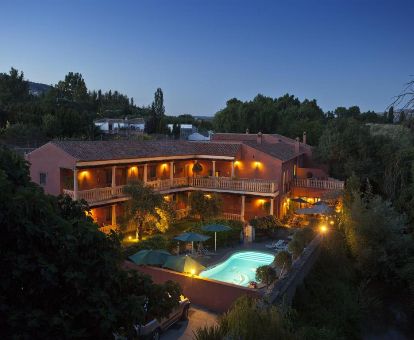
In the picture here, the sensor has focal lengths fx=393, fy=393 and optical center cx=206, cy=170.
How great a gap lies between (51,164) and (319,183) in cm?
2149

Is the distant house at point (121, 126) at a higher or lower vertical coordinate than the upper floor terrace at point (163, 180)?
higher

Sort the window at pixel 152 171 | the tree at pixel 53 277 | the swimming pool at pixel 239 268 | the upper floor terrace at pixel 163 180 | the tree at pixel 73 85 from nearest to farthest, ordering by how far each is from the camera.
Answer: the tree at pixel 53 277
the swimming pool at pixel 239 268
the upper floor terrace at pixel 163 180
the window at pixel 152 171
the tree at pixel 73 85

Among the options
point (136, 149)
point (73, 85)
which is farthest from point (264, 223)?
point (73, 85)

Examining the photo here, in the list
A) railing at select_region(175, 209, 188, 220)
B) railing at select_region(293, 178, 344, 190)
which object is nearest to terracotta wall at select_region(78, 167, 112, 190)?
railing at select_region(175, 209, 188, 220)

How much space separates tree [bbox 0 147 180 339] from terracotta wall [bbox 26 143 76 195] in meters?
19.6

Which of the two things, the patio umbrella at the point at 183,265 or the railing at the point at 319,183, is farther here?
the railing at the point at 319,183

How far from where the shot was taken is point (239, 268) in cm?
2197

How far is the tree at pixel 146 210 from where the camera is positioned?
2309cm

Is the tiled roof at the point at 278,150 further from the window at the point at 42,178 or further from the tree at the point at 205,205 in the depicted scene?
the window at the point at 42,178

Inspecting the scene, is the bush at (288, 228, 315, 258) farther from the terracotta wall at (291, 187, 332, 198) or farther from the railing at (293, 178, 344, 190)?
the terracotta wall at (291, 187, 332, 198)

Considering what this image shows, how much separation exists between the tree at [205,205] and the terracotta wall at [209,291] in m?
11.3

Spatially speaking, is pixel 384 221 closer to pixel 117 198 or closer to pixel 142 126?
pixel 117 198

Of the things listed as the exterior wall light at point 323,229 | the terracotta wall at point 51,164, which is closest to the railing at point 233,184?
the exterior wall light at point 323,229

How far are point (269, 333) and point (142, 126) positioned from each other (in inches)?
3100
